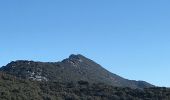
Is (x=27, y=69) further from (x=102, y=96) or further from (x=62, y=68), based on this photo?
(x=102, y=96)

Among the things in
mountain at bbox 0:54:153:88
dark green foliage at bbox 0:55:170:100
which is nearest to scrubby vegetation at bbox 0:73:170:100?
dark green foliage at bbox 0:55:170:100

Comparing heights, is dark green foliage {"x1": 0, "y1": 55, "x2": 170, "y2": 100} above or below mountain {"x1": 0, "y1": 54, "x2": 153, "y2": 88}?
below

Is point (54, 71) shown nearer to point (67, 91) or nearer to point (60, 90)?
point (60, 90)

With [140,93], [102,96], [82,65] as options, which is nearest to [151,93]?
[140,93]

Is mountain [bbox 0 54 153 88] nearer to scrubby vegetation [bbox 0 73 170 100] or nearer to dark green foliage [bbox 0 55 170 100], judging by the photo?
dark green foliage [bbox 0 55 170 100]

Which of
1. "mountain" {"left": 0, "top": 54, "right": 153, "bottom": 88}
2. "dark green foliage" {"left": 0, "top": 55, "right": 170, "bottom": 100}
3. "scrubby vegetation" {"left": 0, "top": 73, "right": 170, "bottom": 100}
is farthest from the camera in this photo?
"mountain" {"left": 0, "top": 54, "right": 153, "bottom": 88}

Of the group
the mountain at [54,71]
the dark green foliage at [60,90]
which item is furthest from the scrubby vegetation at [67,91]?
the mountain at [54,71]

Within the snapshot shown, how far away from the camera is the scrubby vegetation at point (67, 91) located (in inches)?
3977

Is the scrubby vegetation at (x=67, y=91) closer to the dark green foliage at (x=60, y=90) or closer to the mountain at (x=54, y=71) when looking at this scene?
the dark green foliage at (x=60, y=90)

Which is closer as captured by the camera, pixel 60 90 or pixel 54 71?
pixel 60 90

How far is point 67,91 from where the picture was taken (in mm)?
117125

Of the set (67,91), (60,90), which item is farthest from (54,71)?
(67,91)

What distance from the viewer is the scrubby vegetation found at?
101 meters

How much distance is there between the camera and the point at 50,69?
169375 mm
